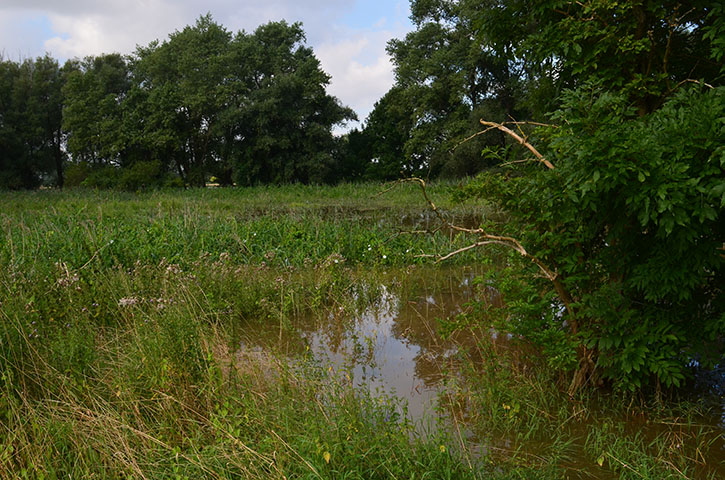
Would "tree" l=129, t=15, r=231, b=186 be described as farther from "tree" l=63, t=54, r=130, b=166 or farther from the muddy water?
the muddy water

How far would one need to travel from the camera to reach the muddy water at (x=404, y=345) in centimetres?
364

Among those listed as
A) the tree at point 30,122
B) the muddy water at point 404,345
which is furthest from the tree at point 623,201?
the tree at point 30,122

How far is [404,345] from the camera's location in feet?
17.9

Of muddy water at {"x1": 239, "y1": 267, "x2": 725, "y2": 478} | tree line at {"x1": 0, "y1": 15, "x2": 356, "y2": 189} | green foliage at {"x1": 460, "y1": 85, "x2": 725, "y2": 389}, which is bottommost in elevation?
muddy water at {"x1": 239, "y1": 267, "x2": 725, "y2": 478}

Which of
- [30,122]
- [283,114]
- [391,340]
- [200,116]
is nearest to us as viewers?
[391,340]

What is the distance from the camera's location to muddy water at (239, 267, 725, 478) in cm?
364

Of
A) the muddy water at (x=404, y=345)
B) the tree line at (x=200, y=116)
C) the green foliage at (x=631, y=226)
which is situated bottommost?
the muddy water at (x=404, y=345)

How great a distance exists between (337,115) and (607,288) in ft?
119

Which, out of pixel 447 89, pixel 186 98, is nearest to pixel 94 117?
pixel 186 98

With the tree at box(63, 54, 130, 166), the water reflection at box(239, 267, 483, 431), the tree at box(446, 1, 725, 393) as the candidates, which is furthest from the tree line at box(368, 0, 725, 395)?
the tree at box(63, 54, 130, 166)

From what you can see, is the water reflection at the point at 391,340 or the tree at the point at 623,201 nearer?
the tree at the point at 623,201

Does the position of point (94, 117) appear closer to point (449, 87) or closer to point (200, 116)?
point (200, 116)

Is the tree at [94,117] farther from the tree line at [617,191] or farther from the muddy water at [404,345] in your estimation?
the tree line at [617,191]

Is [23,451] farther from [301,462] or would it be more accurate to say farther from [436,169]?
[436,169]
